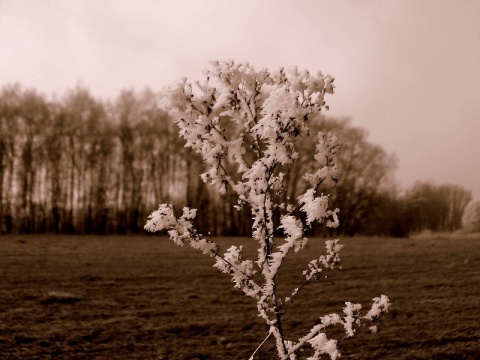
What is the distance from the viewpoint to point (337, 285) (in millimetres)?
14586

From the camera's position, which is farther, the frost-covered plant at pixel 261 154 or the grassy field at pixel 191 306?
the grassy field at pixel 191 306

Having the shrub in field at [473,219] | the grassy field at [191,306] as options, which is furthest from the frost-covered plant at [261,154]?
the shrub in field at [473,219]

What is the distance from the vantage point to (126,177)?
3816 cm

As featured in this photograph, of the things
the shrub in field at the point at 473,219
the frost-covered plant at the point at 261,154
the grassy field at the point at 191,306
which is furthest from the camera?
the shrub in field at the point at 473,219

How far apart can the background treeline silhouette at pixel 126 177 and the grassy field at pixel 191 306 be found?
16.8 metres

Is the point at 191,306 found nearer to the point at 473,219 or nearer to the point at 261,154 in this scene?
the point at 261,154

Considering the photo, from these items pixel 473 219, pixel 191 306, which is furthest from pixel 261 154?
pixel 473 219

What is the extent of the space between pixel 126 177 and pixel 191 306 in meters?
27.6

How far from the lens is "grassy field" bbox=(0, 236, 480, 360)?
30.5 feet

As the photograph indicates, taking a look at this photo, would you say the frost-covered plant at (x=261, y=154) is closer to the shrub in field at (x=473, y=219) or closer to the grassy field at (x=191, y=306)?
the grassy field at (x=191, y=306)

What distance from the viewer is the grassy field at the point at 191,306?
9.28 meters

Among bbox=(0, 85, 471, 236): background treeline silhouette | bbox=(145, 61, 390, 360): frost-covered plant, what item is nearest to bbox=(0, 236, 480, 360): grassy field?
bbox=(145, 61, 390, 360): frost-covered plant

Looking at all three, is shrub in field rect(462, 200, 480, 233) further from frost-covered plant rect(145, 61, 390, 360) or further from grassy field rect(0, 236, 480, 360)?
frost-covered plant rect(145, 61, 390, 360)

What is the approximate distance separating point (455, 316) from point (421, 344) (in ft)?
8.39
